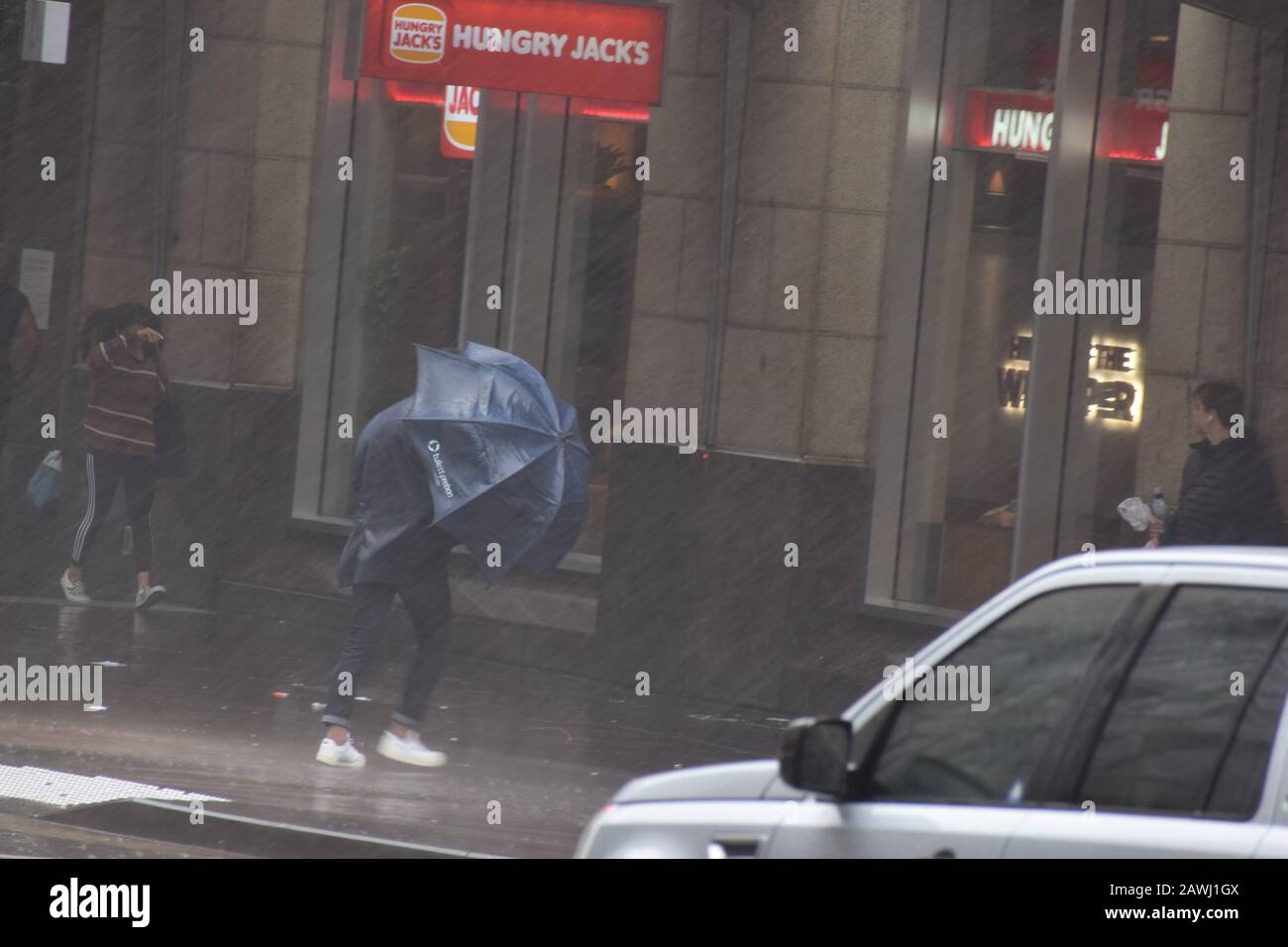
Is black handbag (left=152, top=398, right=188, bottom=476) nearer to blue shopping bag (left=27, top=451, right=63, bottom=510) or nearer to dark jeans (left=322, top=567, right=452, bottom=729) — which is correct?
blue shopping bag (left=27, top=451, right=63, bottom=510)

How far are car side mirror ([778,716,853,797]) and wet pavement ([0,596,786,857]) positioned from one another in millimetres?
3832

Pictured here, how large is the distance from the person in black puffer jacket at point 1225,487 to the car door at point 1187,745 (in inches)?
245

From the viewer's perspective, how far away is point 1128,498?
10.8 m

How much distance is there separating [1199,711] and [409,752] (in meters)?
6.48

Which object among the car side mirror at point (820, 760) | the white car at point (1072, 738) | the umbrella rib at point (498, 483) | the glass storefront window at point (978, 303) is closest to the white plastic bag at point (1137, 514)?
the glass storefront window at point (978, 303)

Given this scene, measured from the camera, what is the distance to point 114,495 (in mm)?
13211

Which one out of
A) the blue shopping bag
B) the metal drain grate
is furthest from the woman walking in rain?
the metal drain grate

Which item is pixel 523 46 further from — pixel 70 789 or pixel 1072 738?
pixel 1072 738

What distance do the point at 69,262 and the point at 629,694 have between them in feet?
20.4

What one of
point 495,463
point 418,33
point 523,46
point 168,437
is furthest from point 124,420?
point 495,463

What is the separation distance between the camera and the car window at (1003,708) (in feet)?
11.7

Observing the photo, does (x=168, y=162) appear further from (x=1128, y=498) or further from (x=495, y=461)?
(x=1128, y=498)
